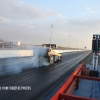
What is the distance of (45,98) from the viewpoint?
727 centimetres

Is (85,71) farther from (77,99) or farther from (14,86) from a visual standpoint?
(77,99)

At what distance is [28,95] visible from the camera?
24.2ft

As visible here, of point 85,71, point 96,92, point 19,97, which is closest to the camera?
point 19,97

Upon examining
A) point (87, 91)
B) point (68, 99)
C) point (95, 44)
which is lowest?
point (87, 91)

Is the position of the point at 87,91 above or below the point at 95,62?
below

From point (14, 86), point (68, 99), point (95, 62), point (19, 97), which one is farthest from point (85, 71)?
point (68, 99)

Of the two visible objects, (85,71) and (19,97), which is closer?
(19,97)

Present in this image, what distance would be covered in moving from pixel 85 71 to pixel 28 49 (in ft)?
72.2

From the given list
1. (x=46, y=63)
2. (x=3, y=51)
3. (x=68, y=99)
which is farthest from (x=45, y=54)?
(x=68, y=99)

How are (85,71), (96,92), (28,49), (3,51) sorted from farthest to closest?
1. (28,49)
2. (3,51)
3. (85,71)
4. (96,92)

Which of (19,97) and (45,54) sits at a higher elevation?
(45,54)

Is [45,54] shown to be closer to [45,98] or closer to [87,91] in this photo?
[87,91]

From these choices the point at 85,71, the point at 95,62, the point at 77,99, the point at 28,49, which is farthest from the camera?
the point at 28,49

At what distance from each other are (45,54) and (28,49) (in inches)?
591
